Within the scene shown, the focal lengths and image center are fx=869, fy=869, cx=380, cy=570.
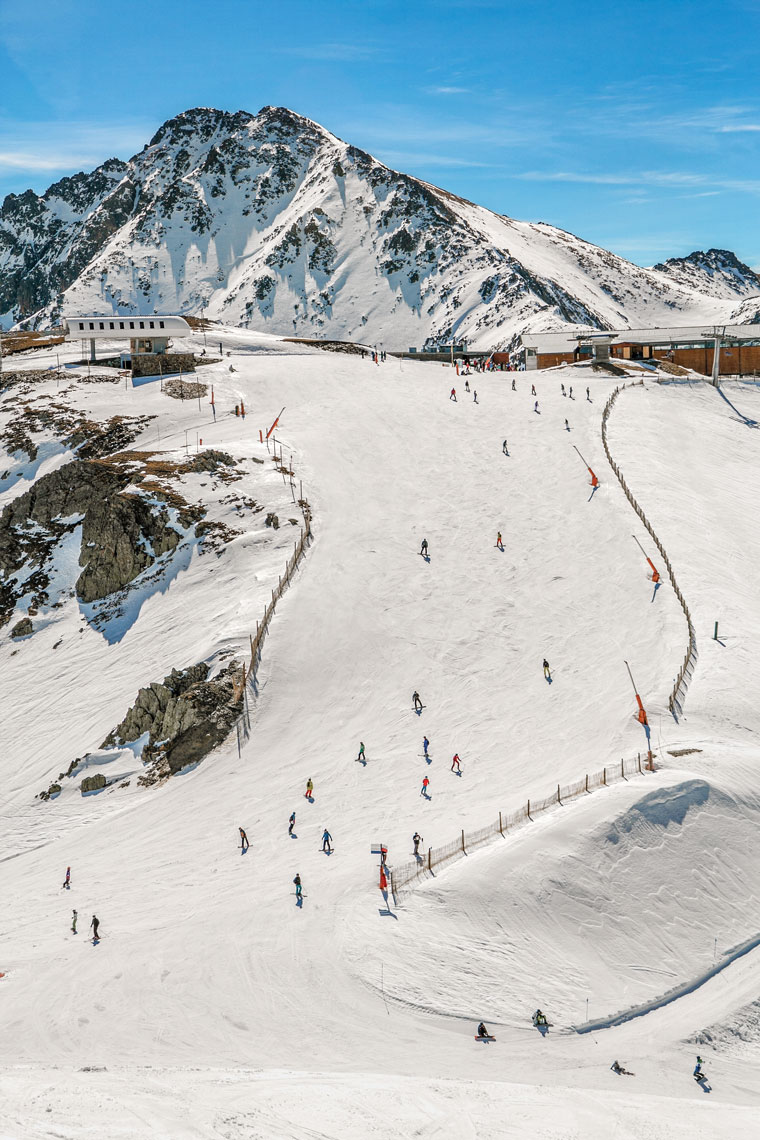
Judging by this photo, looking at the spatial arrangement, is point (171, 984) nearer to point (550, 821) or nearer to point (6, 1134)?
point (6, 1134)

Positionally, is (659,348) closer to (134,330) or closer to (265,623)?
(134,330)

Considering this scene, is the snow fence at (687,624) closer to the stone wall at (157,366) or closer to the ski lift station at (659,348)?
the ski lift station at (659,348)

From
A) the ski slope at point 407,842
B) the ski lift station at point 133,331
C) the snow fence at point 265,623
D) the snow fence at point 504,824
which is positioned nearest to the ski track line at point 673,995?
the ski slope at point 407,842

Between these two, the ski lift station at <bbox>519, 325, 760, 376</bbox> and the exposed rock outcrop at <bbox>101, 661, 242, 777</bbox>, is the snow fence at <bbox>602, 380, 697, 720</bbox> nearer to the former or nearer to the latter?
the exposed rock outcrop at <bbox>101, 661, 242, 777</bbox>

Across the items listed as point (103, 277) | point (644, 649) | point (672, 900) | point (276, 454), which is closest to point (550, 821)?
point (672, 900)

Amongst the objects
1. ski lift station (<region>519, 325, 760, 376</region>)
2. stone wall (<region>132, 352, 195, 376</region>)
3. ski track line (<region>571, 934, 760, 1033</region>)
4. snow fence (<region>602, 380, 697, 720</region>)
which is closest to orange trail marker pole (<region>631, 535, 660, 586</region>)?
snow fence (<region>602, 380, 697, 720</region>)

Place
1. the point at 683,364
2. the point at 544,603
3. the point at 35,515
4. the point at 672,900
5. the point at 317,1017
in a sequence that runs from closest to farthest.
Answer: the point at 317,1017 → the point at 672,900 → the point at 544,603 → the point at 35,515 → the point at 683,364

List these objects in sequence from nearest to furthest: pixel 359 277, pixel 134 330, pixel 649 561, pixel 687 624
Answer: pixel 687 624, pixel 649 561, pixel 134 330, pixel 359 277

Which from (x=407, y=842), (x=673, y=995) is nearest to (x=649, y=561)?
(x=407, y=842)
